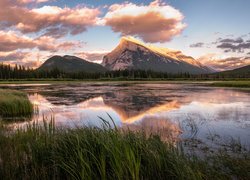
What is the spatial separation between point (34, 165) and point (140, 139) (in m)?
3.34

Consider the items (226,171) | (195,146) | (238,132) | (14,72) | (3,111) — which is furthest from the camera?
(14,72)

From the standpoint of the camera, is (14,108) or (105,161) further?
(14,108)

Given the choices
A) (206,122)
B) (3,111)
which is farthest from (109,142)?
(3,111)

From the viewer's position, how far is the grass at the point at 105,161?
6.48m

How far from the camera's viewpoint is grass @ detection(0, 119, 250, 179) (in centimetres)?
648

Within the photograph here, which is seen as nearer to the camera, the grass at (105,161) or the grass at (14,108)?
the grass at (105,161)

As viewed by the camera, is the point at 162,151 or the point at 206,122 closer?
the point at 162,151

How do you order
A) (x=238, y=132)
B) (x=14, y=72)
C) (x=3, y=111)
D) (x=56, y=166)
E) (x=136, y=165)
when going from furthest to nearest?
(x=14, y=72) → (x=3, y=111) → (x=238, y=132) → (x=56, y=166) → (x=136, y=165)

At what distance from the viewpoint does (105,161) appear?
7.01 meters

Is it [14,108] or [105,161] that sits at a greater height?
[105,161]

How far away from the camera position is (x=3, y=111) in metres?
22.0

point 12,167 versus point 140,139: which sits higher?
point 140,139

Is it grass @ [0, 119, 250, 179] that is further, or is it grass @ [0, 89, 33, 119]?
grass @ [0, 89, 33, 119]

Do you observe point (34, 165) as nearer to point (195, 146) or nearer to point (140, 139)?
point (140, 139)
